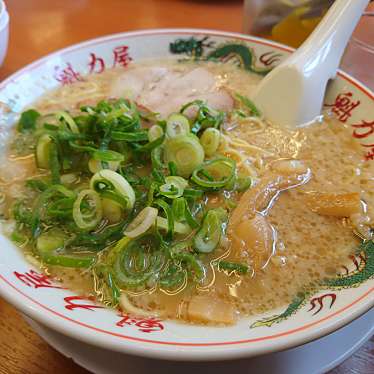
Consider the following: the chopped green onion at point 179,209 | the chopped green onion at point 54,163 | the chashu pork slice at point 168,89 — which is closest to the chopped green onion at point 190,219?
the chopped green onion at point 179,209

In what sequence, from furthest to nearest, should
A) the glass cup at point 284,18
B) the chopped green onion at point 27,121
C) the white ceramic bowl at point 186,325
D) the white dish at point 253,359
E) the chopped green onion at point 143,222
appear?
1. the glass cup at point 284,18
2. the chopped green onion at point 27,121
3. the chopped green onion at point 143,222
4. the white dish at point 253,359
5. the white ceramic bowl at point 186,325

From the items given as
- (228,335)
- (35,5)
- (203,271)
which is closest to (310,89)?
Answer: (203,271)

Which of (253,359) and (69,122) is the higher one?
(69,122)

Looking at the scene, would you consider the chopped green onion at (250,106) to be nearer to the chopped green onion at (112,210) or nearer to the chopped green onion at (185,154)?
the chopped green onion at (185,154)

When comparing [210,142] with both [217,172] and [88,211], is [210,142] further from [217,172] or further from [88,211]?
[88,211]

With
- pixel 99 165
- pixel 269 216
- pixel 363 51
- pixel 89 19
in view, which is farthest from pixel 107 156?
pixel 89 19
